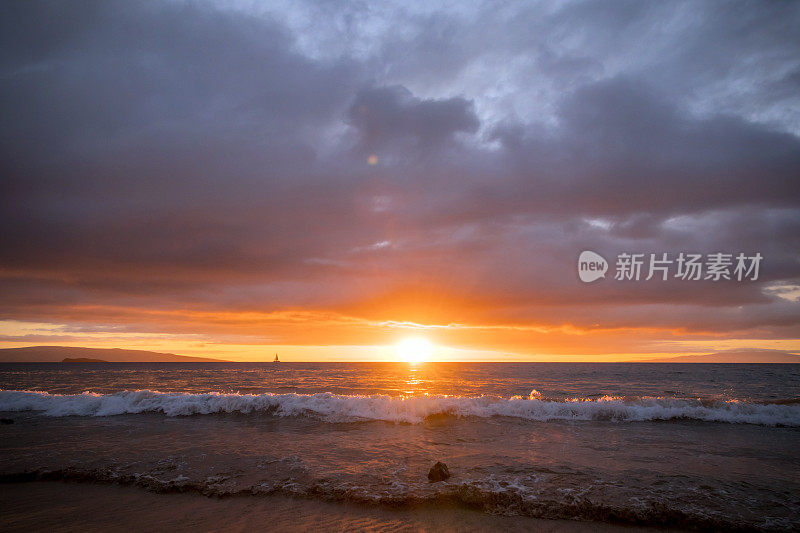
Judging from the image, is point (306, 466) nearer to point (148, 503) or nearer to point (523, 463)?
point (148, 503)

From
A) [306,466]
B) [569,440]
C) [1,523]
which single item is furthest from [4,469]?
[569,440]

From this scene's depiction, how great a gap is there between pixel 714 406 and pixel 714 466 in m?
11.4

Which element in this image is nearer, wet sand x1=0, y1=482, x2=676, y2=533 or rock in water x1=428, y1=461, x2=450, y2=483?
wet sand x1=0, y1=482, x2=676, y2=533

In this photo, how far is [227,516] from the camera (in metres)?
7.09

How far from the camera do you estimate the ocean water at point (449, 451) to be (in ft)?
25.6

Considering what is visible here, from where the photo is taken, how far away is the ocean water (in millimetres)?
7809

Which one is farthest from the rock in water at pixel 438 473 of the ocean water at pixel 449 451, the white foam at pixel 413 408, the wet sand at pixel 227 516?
the white foam at pixel 413 408

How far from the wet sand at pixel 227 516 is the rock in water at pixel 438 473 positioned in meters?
1.33

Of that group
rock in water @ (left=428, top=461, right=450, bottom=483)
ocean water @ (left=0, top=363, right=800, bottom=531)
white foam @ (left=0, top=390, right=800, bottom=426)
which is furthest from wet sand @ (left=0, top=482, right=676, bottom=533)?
white foam @ (left=0, top=390, right=800, bottom=426)

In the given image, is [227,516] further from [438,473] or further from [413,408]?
[413,408]

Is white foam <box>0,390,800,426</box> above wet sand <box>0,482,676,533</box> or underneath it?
underneath

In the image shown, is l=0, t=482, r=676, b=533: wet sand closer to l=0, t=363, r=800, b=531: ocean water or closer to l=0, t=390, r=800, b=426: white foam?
l=0, t=363, r=800, b=531: ocean water

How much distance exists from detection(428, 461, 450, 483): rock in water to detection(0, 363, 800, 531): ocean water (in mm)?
196

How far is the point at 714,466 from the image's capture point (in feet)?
33.6
